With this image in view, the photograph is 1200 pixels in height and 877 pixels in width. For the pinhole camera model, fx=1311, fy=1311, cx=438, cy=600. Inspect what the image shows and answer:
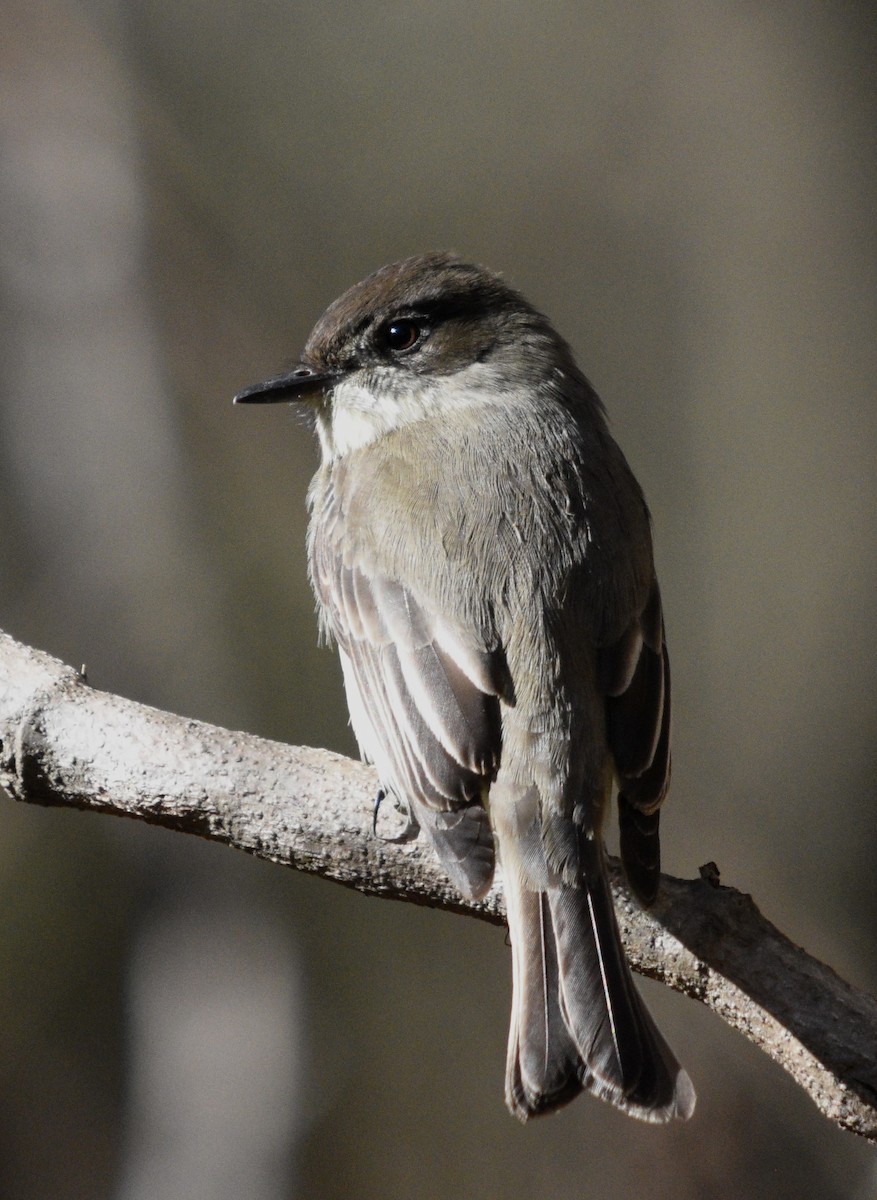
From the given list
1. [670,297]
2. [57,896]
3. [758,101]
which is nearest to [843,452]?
[670,297]

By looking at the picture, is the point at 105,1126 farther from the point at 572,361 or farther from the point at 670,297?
the point at 670,297

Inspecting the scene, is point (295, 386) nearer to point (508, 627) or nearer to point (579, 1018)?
point (508, 627)

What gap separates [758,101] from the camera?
6.45 m

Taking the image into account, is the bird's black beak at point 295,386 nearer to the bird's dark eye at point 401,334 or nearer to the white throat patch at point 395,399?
the white throat patch at point 395,399

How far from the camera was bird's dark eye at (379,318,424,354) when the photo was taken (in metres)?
3.48

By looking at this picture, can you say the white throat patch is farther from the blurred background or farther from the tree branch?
the blurred background

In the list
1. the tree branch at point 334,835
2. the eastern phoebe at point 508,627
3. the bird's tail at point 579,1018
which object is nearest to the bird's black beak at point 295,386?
the eastern phoebe at point 508,627

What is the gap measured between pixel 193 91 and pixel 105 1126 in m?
4.66

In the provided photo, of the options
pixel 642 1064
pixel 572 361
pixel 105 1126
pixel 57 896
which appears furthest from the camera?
pixel 57 896

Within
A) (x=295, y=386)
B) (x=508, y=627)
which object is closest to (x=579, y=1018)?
(x=508, y=627)

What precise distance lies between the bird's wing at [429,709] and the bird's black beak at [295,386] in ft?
2.09

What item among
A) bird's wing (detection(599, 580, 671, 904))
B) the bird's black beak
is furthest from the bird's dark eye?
bird's wing (detection(599, 580, 671, 904))

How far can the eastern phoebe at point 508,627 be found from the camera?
8.13 feet

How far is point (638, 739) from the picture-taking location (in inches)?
108
